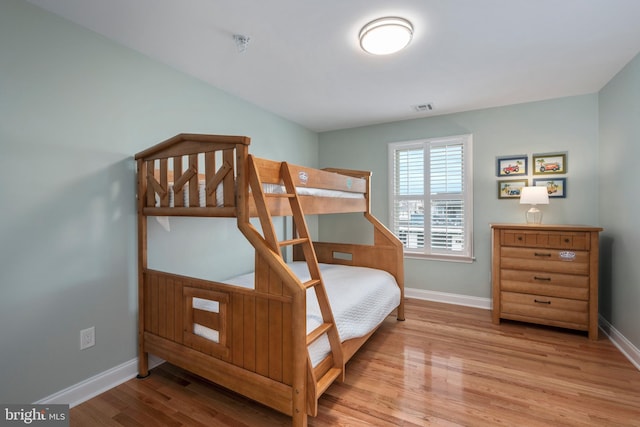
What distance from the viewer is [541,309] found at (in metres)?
2.71

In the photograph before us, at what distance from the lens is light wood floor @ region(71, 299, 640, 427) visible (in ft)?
5.31

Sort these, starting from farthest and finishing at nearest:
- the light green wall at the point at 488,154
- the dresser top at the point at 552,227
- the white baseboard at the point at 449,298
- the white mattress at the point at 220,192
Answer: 1. the white baseboard at the point at 449,298
2. the light green wall at the point at 488,154
3. the dresser top at the point at 552,227
4. the white mattress at the point at 220,192

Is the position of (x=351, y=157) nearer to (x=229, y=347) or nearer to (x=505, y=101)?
→ (x=505, y=101)

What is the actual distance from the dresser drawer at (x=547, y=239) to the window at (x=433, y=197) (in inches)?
23.8

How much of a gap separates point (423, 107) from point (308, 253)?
2.42 meters

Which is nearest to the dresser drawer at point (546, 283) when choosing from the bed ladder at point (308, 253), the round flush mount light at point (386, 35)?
the bed ladder at point (308, 253)

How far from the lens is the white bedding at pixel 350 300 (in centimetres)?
175

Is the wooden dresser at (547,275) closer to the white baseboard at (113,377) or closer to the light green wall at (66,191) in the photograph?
the white baseboard at (113,377)

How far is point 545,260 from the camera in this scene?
269 centimetres

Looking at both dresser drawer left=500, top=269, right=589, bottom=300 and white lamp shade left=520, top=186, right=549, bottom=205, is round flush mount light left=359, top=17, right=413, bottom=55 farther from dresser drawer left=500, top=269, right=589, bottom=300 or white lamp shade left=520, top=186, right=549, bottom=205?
dresser drawer left=500, top=269, right=589, bottom=300

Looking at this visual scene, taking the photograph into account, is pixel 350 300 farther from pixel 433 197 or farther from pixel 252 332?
pixel 433 197

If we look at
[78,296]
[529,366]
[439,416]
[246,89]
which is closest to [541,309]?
[529,366]

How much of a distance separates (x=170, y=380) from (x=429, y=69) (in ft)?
9.88

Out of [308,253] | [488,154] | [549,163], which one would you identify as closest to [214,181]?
[308,253]
